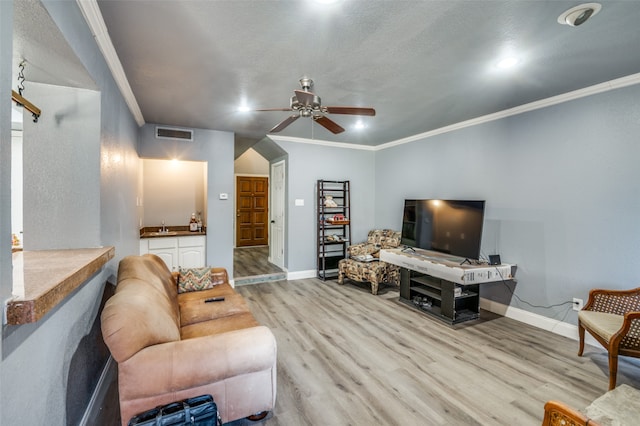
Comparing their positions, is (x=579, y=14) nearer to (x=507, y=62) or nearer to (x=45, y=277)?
(x=507, y=62)

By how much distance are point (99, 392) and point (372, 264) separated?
141 inches

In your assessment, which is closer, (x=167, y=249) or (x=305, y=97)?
(x=305, y=97)

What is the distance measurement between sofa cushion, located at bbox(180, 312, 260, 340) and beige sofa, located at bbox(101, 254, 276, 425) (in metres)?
0.35

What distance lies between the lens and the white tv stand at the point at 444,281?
130 inches

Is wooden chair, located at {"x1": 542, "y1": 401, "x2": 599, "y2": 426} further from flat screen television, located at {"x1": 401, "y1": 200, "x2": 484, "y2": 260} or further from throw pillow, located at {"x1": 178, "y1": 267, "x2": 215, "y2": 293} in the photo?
throw pillow, located at {"x1": 178, "y1": 267, "x2": 215, "y2": 293}

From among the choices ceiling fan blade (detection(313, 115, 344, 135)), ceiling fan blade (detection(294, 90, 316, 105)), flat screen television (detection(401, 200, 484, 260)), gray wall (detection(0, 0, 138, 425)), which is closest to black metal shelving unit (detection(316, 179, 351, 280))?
flat screen television (detection(401, 200, 484, 260))

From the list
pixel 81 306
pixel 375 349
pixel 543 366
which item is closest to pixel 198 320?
pixel 81 306

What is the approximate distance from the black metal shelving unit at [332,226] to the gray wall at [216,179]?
1.62 m

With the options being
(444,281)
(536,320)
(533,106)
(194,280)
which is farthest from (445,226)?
(194,280)

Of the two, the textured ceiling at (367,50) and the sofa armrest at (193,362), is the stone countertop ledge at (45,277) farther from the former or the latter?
the textured ceiling at (367,50)

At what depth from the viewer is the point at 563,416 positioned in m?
1.12

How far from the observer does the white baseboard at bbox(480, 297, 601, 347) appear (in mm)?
3037

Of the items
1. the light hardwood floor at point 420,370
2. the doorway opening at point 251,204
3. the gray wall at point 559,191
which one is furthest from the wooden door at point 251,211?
the gray wall at point 559,191

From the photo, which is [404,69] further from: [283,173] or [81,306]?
[283,173]
